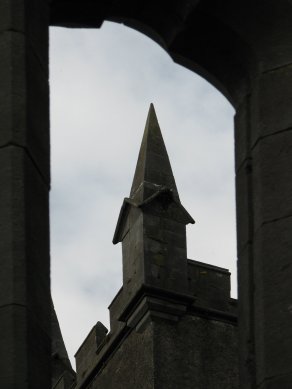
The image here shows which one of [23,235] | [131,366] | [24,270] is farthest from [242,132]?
[131,366]

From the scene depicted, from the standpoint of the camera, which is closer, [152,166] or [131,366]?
[152,166]

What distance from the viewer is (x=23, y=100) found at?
8508 mm

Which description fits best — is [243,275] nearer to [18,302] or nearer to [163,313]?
[18,302]

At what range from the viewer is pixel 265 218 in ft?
28.5

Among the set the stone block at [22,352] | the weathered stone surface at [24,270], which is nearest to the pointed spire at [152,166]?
the weathered stone surface at [24,270]

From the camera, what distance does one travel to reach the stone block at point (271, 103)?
895 centimetres

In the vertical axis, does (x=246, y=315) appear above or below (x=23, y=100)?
below

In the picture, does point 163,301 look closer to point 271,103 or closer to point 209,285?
point 209,285

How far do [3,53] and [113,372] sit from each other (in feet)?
80.5

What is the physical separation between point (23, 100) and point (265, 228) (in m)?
1.30

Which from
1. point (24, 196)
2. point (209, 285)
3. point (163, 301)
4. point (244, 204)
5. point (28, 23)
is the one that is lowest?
point (24, 196)

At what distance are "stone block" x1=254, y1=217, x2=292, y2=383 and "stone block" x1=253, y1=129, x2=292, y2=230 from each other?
7 centimetres

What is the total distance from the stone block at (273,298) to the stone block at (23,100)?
1091 millimetres

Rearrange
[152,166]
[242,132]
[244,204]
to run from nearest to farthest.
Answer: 1. [244,204]
2. [242,132]
3. [152,166]
